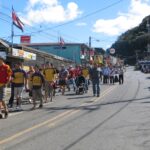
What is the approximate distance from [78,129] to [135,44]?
6540 inches

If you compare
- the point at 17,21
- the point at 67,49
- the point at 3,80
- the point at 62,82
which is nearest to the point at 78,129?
the point at 3,80

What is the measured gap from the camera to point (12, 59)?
42.2 meters

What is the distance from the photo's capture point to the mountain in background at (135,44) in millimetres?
173625

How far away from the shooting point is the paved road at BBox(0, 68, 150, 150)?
10.3 m

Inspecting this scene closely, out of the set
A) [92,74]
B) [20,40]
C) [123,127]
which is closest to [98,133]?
[123,127]

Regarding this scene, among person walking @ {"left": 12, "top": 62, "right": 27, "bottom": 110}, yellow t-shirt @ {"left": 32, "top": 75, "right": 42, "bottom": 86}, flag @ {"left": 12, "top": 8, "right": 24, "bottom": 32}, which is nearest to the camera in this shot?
person walking @ {"left": 12, "top": 62, "right": 27, "bottom": 110}

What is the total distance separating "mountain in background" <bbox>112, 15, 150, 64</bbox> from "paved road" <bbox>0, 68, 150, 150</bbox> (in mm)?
154039

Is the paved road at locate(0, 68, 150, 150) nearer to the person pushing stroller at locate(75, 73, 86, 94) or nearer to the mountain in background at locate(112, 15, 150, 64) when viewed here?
the person pushing stroller at locate(75, 73, 86, 94)

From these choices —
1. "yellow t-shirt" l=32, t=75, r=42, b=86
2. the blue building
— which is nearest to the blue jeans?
"yellow t-shirt" l=32, t=75, r=42, b=86

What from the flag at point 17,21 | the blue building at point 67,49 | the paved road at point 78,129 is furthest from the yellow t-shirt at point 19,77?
the blue building at point 67,49

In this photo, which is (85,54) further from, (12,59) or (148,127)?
(148,127)

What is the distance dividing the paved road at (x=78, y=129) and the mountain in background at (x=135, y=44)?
154039 mm

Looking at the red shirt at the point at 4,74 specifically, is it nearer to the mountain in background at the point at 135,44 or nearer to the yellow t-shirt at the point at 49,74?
the yellow t-shirt at the point at 49,74

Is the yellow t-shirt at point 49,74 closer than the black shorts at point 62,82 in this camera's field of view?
Yes
